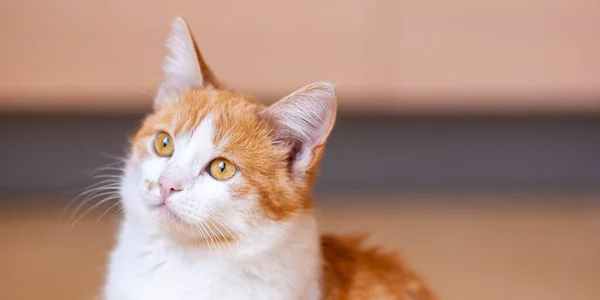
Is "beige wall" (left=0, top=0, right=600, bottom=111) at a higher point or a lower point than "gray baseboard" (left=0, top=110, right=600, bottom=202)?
higher

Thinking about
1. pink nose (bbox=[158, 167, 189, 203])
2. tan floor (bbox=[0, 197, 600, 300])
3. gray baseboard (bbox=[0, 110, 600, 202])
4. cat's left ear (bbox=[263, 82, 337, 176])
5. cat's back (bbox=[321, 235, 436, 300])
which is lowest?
tan floor (bbox=[0, 197, 600, 300])

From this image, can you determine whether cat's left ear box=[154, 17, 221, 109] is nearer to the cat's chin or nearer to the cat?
the cat

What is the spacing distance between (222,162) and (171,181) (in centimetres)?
7

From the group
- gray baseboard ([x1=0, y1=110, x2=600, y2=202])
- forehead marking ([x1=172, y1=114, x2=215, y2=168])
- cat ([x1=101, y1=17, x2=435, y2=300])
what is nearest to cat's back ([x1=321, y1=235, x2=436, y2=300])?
cat ([x1=101, y1=17, x2=435, y2=300])

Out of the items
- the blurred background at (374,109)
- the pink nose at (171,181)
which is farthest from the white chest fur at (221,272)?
the blurred background at (374,109)

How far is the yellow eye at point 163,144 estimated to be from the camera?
3.05 ft

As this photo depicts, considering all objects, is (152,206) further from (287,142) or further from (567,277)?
(567,277)

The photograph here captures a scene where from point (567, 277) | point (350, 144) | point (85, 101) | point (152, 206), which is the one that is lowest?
point (567, 277)

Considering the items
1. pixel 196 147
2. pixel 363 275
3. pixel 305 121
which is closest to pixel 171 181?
pixel 196 147

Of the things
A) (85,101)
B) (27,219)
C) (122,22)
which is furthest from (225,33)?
(27,219)

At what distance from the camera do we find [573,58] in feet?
6.10

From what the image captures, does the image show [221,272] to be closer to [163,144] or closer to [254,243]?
[254,243]

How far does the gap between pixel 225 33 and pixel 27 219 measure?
67cm

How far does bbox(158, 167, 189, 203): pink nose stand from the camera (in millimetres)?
870
